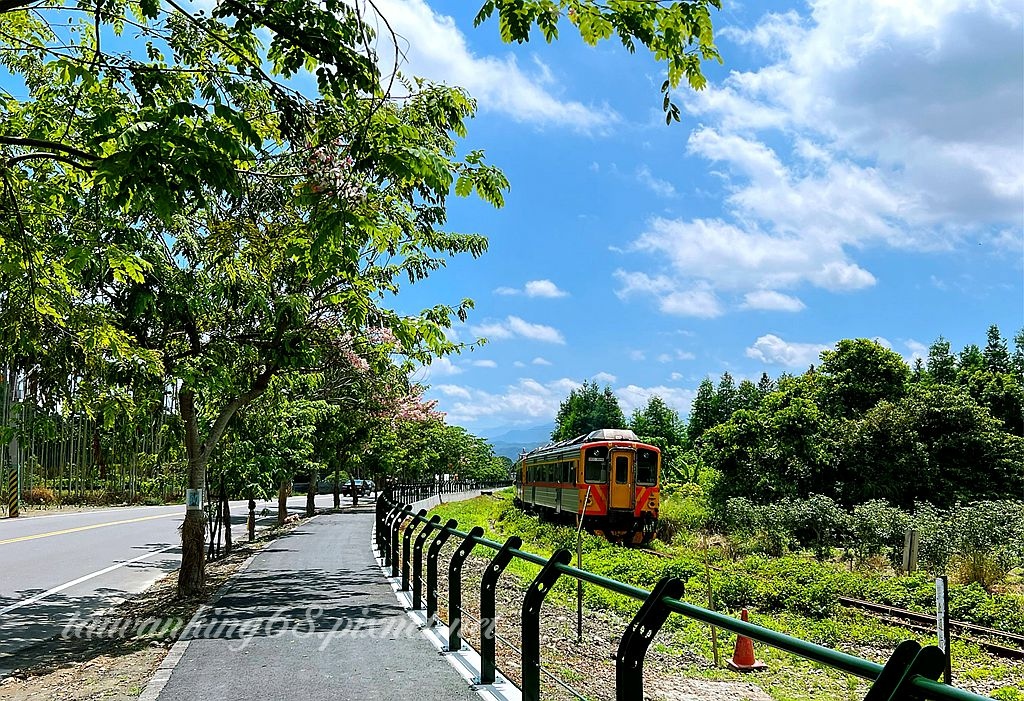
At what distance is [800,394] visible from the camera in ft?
132

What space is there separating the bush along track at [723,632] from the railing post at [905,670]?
1.32 feet

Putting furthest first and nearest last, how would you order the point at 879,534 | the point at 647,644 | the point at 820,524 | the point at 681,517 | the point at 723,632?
1. the point at 681,517
2. the point at 820,524
3. the point at 879,534
4. the point at 723,632
5. the point at 647,644

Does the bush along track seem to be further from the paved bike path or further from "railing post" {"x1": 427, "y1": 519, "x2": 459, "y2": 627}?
the paved bike path

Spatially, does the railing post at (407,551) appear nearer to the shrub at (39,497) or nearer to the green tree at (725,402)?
the shrub at (39,497)

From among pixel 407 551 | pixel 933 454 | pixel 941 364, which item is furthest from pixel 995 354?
pixel 407 551

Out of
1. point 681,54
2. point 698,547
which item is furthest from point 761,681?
point 698,547

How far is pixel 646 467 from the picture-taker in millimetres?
26891

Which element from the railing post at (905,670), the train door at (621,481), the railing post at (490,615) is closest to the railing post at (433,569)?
the railing post at (490,615)

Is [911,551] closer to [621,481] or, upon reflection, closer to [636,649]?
[636,649]

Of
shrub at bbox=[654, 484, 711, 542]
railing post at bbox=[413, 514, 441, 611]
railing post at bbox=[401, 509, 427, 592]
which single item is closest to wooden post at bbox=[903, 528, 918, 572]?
railing post at bbox=[401, 509, 427, 592]

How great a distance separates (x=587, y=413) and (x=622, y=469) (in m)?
103

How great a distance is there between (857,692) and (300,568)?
46.6ft

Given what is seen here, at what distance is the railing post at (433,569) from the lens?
9250 millimetres

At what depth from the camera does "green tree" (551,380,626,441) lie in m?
125
